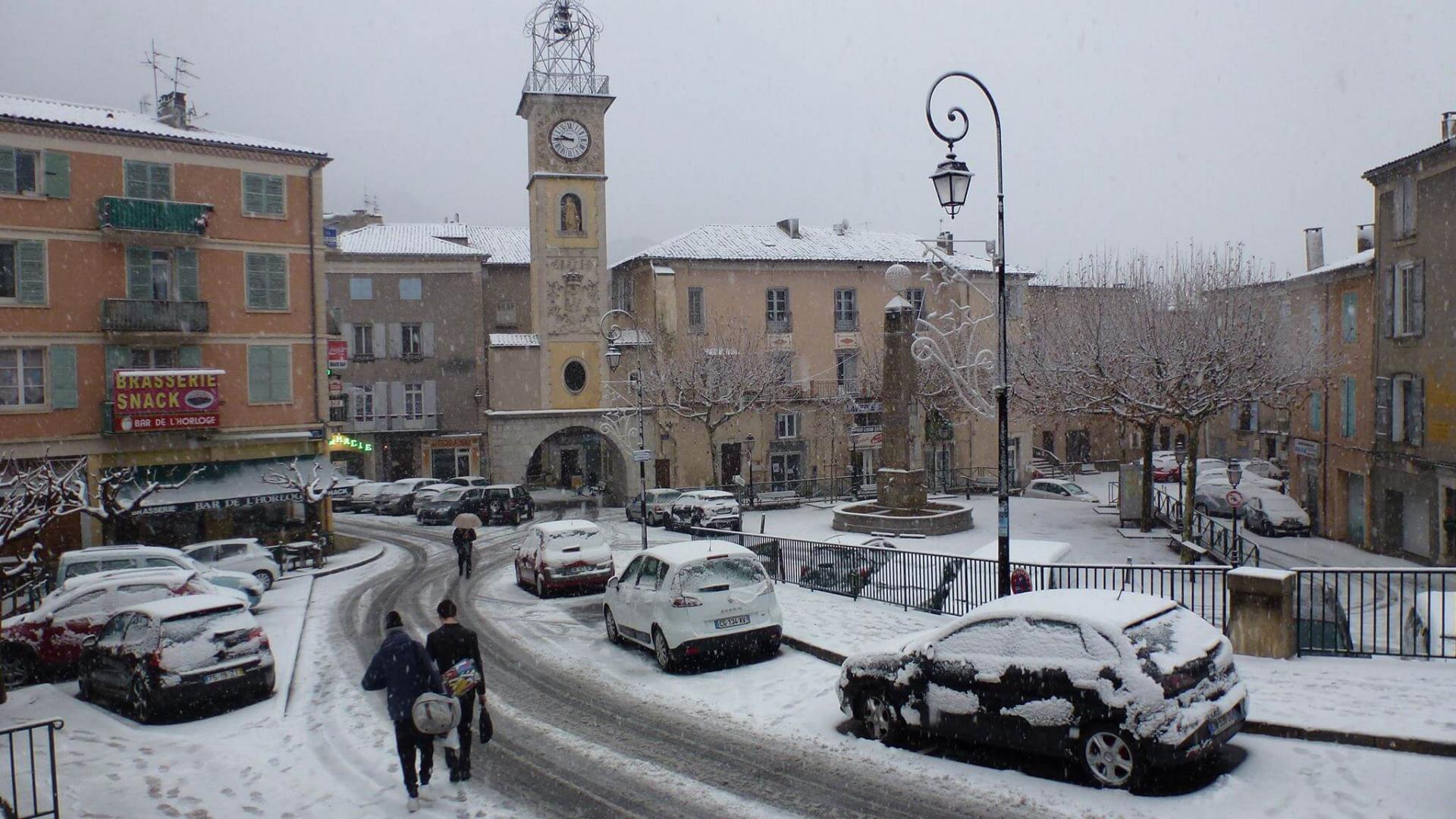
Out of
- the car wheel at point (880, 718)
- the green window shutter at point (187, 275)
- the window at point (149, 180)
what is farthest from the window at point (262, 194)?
the car wheel at point (880, 718)

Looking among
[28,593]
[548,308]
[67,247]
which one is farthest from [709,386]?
[28,593]

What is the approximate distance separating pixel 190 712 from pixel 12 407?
19028 mm

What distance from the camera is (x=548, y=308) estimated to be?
1574 inches

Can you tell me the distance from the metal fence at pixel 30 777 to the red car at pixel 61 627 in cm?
413

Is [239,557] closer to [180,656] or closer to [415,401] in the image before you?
[180,656]

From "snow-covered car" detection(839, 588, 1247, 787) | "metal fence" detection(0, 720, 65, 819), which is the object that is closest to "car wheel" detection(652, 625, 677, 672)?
"snow-covered car" detection(839, 588, 1247, 787)

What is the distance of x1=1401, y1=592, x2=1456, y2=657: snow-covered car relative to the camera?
10938 millimetres

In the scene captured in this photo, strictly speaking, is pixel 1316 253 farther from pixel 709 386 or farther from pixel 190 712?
pixel 190 712

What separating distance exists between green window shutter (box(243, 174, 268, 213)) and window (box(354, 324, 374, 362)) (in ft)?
53.3

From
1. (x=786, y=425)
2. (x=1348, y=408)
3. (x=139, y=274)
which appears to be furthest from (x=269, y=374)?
(x=1348, y=408)

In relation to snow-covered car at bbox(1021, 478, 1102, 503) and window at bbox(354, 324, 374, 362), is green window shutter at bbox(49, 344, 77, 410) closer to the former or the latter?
window at bbox(354, 324, 374, 362)

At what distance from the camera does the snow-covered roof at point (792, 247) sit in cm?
4366

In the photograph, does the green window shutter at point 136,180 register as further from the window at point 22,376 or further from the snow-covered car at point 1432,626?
the snow-covered car at point 1432,626

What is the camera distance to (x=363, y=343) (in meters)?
44.9
